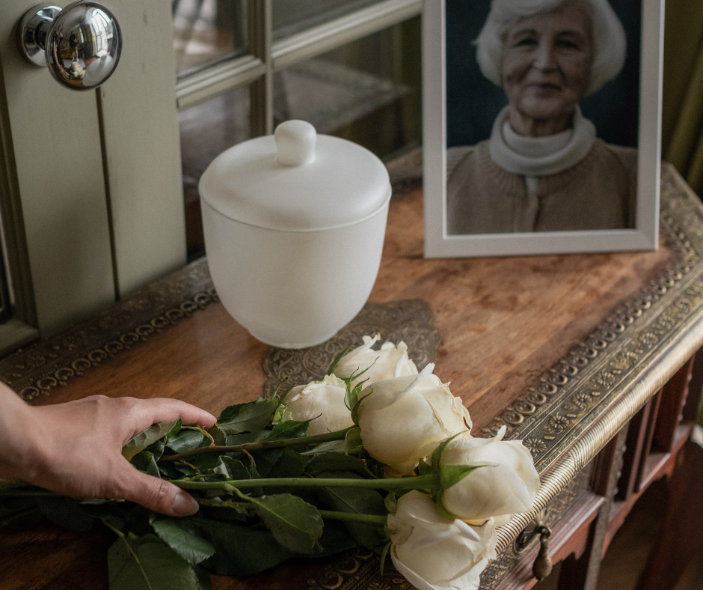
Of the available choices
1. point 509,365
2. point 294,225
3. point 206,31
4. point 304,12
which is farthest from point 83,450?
point 304,12

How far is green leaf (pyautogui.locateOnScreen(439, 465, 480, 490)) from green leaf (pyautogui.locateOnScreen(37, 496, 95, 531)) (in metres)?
0.27

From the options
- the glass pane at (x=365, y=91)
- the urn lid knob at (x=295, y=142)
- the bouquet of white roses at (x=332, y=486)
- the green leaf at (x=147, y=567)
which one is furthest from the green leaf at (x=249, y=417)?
the glass pane at (x=365, y=91)

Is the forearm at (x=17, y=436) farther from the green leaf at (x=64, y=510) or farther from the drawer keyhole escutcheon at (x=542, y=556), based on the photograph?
the drawer keyhole escutcheon at (x=542, y=556)

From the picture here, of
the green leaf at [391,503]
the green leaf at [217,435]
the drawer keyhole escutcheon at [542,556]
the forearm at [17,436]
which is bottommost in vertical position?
the drawer keyhole escutcheon at [542,556]

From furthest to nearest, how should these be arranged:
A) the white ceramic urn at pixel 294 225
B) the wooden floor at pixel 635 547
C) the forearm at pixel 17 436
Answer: the wooden floor at pixel 635 547
the white ceramic urn at pixel 294 225
the forearm at pixel 17 436

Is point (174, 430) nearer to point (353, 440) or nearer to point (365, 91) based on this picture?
point (353, 440)

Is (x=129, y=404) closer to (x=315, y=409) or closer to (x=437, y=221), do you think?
(x=315, y=409)

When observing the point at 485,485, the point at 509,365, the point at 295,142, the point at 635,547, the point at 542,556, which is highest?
the point at 295,142

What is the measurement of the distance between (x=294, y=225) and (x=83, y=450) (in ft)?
0.85

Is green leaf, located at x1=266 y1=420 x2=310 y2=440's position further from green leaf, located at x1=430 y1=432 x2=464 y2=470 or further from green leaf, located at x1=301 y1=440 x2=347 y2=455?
green leaf, located at x1=430 y1=432 x2=464 y2=470

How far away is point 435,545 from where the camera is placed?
18.4 inches

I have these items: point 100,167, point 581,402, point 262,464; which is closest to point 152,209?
point 100,167

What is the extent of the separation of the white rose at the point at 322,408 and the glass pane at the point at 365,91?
0.51m

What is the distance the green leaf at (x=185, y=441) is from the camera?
1.88 feet
